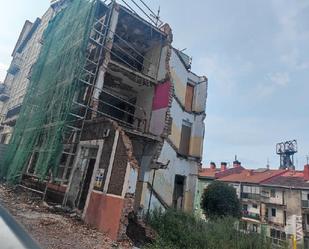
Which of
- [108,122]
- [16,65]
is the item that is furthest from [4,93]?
[108,122]

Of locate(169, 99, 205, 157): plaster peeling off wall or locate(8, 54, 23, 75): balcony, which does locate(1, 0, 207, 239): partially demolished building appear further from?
locate(8, 54, 23, 75): balcony

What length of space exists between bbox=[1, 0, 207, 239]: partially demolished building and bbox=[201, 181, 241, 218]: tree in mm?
7932

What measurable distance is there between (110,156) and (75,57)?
20.0 ft

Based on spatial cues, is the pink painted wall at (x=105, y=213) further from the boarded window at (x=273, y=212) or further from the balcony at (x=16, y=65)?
the boarded window at (x=273, y=212)

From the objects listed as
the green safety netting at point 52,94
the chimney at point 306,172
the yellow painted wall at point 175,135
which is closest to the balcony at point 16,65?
the green safety netting at point 52,94

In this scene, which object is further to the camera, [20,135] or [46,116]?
[20,135]

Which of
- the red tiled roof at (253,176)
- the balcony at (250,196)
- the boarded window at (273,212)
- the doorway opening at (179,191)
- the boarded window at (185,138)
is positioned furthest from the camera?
the red tiled roof at (253,176)

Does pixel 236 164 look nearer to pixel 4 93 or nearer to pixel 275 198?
pixel 275 198

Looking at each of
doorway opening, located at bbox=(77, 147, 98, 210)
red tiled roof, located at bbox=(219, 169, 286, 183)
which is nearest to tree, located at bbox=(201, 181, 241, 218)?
doorway opening, located at bbox=(77, 147, 98, 210)

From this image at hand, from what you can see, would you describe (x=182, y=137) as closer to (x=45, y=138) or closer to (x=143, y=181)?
(x=143, y=181)

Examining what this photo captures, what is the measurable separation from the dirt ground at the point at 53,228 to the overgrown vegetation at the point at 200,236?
1.75 m

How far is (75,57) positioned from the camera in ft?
46.2

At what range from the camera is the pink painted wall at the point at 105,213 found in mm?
9227

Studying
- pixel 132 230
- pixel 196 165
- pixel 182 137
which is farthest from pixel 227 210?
pixel 132 230
